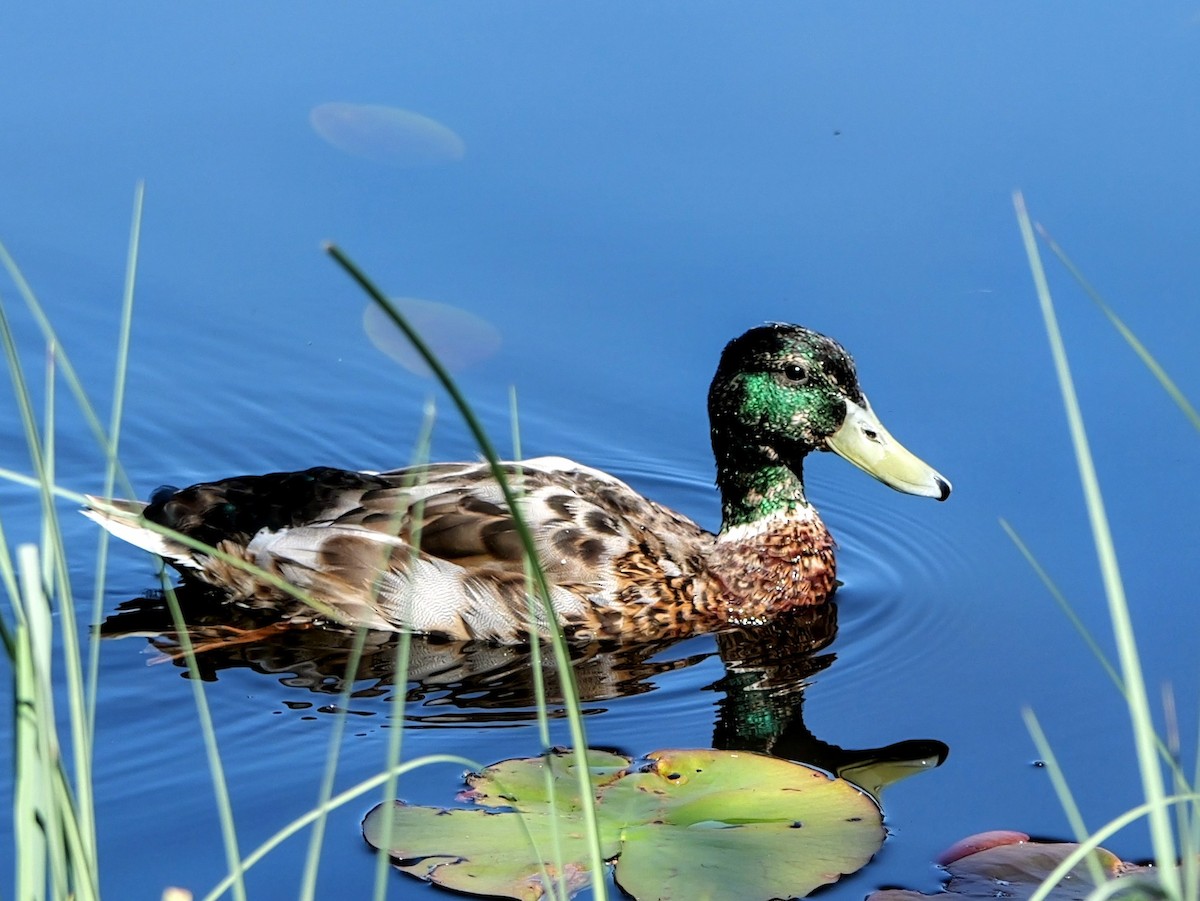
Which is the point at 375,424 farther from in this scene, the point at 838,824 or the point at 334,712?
the point at 838,824

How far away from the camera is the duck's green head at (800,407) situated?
6824 millimetres

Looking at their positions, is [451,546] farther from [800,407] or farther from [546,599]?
[546,599]

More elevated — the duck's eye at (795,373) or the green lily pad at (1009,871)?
the duck's eye at (795,373)

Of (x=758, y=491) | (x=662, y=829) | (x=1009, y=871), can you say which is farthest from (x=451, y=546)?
(x=1009, y=871)

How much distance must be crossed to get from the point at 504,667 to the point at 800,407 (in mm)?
1618

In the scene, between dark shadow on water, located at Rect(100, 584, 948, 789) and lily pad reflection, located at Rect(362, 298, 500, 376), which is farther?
lily pad reflection, located at Rect(362, 298, 500, 376)

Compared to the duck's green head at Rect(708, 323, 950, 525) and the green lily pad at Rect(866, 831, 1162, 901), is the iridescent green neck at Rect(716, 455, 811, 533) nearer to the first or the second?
the duck's green head at Rect(708, 323, 950, 525)

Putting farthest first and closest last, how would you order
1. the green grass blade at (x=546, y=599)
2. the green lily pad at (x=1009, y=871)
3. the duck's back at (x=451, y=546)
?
the duck's back at (x=451, y=546) → the green lily pad at (x=1009, y=871) → the green grass blade at (x=546, y=599)

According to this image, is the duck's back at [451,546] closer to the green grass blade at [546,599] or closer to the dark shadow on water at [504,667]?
the dark shadow on water at [504,667]

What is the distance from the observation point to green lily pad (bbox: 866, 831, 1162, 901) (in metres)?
4.47

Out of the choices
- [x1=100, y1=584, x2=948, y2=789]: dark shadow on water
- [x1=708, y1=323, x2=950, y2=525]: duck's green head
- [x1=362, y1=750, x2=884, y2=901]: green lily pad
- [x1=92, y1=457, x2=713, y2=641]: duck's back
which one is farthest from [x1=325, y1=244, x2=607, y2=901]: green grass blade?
[x1=708, y1=323, x2=950, y2=525]: duck's green head

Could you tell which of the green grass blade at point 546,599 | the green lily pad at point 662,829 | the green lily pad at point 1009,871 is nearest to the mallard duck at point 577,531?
the green lily pad at point 662,829

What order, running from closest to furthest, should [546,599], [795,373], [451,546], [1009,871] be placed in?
[546,599] → [1009,871] → [451,546] → [795,373]

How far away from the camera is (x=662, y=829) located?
471 centimetres
